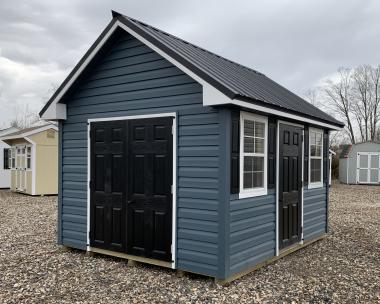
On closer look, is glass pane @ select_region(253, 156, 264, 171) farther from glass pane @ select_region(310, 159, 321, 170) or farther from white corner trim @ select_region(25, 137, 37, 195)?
white corner trim @ select_region(25, 137, 37, 195)

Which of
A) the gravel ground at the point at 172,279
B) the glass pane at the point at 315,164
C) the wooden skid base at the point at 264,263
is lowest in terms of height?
the gravel ground at the point at 172,279

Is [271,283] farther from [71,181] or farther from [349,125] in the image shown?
[349,125]

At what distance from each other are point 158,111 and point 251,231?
211 cm

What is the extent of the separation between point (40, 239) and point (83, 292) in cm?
348

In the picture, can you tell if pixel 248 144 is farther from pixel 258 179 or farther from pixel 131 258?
pixel 131 258

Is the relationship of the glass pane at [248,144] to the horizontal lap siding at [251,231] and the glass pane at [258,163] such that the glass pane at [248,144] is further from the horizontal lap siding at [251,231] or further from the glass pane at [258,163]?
the horizontal lap siding at [251,231]

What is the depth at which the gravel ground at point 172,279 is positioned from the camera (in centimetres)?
466

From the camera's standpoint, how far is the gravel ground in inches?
183

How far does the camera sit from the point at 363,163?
81.2 ft

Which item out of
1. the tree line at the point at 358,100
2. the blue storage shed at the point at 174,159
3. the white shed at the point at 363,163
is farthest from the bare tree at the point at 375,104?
the blue storage shed at the point at 174,159

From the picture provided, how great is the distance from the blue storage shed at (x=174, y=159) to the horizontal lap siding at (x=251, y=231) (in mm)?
16

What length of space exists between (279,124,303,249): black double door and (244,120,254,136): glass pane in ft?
2.87

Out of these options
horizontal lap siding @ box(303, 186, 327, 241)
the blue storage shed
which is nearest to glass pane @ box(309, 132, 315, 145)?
the blue storage shed

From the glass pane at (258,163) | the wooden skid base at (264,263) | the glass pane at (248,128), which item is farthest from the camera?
the glass pane at (258,163)
